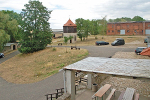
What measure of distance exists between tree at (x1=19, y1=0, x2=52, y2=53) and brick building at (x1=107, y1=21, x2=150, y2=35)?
31630 mm

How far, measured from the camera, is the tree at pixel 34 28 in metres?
33.2

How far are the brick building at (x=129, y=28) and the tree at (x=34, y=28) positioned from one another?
104ft

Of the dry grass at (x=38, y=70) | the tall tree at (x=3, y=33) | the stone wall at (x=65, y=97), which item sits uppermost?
the tall tree at (x=3, y=33)

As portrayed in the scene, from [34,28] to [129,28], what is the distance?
3653 cm

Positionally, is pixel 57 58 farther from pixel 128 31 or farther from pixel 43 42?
pixel 128 31

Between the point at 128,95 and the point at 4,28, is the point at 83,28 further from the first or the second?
the point at 128,95

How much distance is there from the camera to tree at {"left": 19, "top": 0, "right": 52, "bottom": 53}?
3319 centimetres

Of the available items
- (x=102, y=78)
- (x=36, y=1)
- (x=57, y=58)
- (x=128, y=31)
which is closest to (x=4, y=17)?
(x=36, y=1)

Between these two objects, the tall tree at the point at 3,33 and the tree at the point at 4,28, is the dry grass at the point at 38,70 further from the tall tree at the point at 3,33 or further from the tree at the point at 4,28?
the tree at the point at 4,28

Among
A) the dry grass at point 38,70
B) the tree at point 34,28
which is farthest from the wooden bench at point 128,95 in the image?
the tree at point 34,28

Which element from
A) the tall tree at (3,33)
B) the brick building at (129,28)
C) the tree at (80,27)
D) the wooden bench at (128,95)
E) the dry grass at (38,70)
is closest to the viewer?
the wooden bench at (128,95)

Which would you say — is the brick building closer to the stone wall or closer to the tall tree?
the tall tree

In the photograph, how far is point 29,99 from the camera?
11.8 m

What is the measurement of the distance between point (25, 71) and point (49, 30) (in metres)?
15.7
